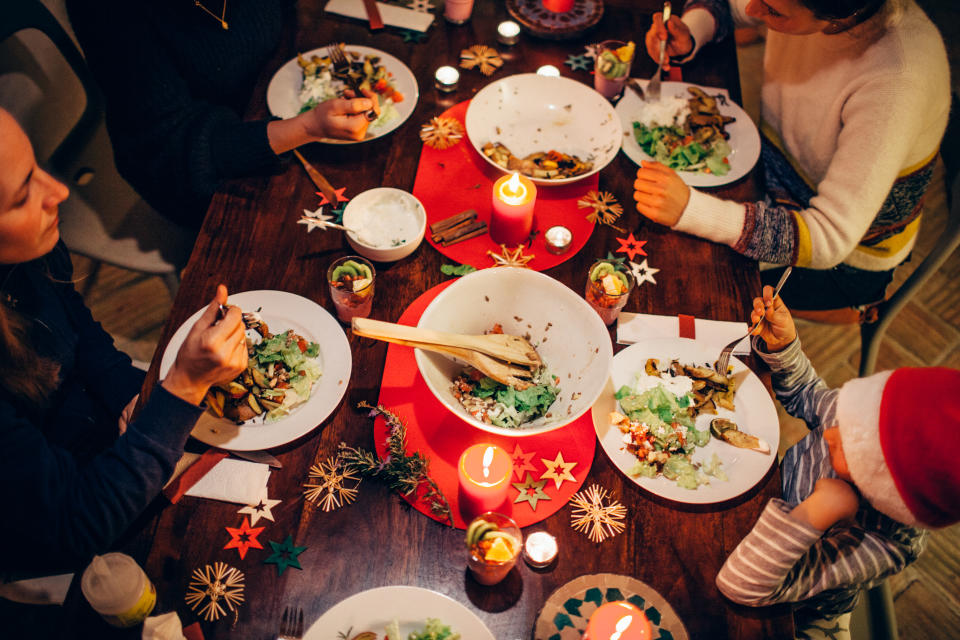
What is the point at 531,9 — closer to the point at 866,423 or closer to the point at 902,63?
the point at 902,63

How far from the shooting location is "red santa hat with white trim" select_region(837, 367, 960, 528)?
104 cm

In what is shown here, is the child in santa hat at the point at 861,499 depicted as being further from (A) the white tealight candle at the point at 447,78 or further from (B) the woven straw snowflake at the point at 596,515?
(A) the white tealight candle at the point at 447,78

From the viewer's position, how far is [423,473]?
4.18ft

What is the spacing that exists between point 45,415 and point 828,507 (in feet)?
6.08

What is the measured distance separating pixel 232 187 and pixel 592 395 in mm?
1261

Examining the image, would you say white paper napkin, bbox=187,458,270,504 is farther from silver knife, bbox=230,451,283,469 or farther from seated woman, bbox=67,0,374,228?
seated woman, bbox=67,0,374,228

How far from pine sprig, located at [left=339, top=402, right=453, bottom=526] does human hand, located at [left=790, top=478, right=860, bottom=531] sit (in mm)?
752

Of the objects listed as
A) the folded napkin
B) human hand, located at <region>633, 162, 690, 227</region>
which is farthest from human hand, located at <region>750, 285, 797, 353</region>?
the folded napkin

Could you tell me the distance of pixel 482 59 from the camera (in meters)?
2.08

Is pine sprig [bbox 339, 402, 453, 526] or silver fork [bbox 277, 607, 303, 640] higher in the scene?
pine sprig [bbox 339, 402, 453, 526]

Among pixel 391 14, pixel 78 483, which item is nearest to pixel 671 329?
pixel 78 483

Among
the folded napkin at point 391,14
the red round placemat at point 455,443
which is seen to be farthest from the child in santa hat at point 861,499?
the folded napkin at point 391,14

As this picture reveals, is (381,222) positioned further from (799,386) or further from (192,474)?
(799,386)

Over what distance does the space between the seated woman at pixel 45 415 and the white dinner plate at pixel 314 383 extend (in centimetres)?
10
